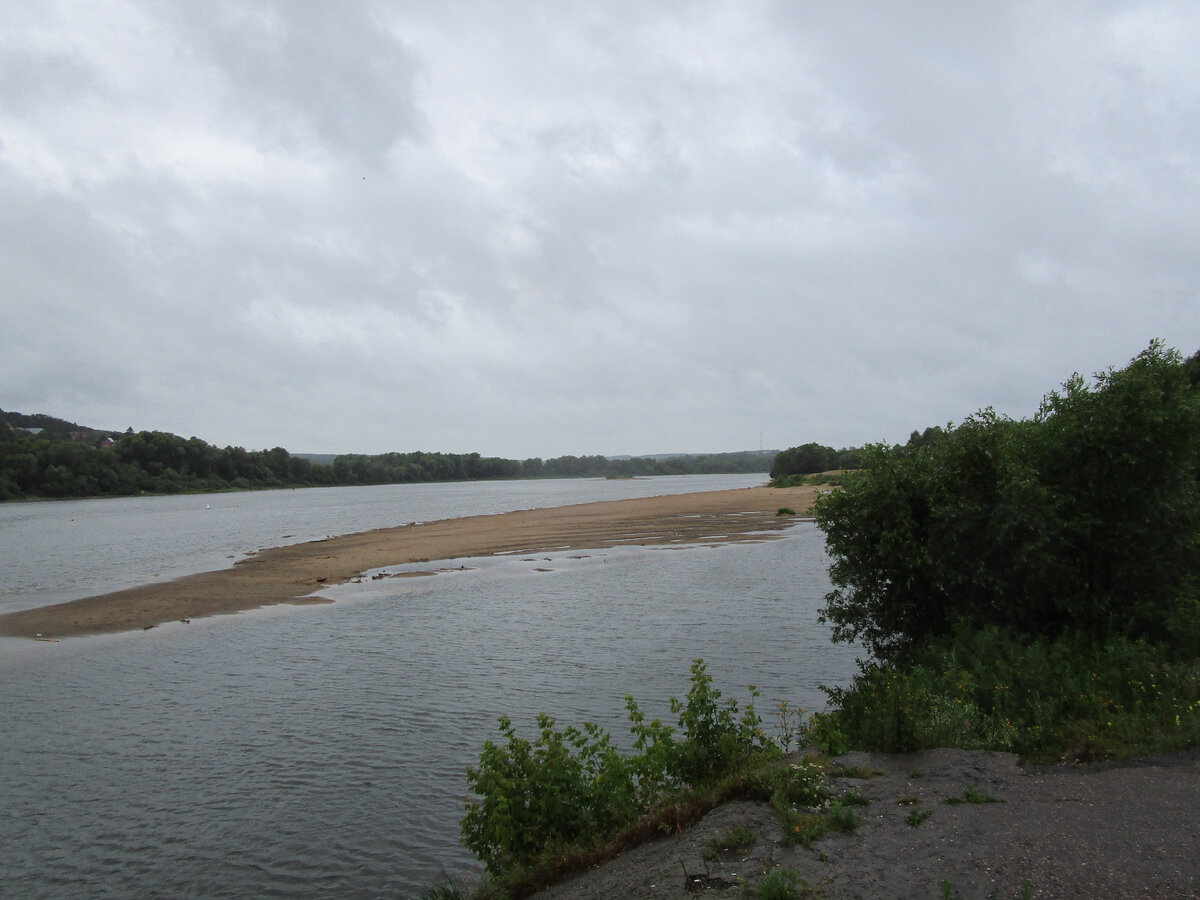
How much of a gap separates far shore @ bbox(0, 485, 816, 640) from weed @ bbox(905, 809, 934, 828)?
1022 inches

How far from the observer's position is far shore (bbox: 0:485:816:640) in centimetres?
2778

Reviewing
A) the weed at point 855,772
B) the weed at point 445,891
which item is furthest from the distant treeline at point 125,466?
the weed at point 855,772

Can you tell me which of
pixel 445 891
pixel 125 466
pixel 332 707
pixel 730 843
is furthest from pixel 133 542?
pixel 125 466

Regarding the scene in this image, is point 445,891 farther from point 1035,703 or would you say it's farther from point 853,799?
point 1035,703

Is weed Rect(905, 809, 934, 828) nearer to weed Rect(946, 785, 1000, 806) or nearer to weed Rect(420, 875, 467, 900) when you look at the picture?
weed Rect(946, 785, 1000, 806)

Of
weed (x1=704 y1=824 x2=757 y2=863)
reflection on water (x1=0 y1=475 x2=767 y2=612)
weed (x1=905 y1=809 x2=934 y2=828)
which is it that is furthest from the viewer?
reflection on water (x1=0 y1=475 x2=767 y2=612)

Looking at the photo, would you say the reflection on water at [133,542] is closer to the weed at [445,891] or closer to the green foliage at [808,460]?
the weed at [445,891]

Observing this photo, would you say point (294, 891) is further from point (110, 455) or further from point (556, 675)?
point (110, 455)

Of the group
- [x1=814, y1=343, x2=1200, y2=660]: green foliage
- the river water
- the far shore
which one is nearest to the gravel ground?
the river water

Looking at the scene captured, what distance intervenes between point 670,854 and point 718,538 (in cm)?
4017

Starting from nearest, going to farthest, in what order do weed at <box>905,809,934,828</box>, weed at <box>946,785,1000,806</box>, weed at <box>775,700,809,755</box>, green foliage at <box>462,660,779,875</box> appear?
weed at <box>905,809,934,828</box> < weed at <box>946,785,1000,806</box> < green foliage at <box>462,660,779,875</box> < weed at <box>775,700,809,755</box>

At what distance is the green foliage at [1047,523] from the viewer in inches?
495

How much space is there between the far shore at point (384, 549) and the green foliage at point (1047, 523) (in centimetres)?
2287

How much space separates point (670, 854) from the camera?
753cm
